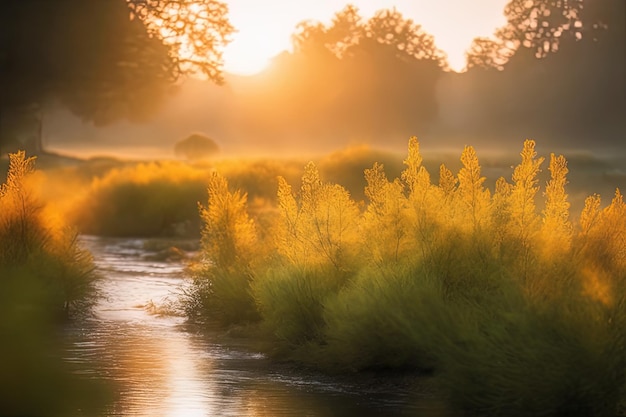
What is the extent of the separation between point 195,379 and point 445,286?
10.3 ft

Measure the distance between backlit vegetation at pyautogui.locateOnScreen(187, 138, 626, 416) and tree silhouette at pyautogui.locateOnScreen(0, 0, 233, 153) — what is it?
14.0 ft

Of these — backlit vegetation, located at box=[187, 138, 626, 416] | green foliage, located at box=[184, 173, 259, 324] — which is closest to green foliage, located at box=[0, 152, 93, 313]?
green foliage, located at box=[184, 173, 259, 324]

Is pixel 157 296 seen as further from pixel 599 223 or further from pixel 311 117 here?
pixel 311 117

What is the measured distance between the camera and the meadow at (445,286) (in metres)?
12.6

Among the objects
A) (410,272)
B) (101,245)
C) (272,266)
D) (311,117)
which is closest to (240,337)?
(272,266)

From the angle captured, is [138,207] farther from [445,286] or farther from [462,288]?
[462,288]

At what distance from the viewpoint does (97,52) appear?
853 inches

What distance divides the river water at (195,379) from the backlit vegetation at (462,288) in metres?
0.50

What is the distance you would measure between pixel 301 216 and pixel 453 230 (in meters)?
2.75

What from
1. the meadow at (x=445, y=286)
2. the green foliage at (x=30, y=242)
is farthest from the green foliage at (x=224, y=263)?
the green foliage at (x=30, y=242)

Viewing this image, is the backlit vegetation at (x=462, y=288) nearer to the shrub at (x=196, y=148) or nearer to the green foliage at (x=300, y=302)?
the green foliage at (x=300, y=302)

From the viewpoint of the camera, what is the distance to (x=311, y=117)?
10844 centimetres

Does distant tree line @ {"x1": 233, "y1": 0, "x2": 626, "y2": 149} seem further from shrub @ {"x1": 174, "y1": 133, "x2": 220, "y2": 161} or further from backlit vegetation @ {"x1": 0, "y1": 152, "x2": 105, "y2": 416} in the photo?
backlit vegetation @ {"x1": 0, "y1": 152, "x2": 105, "y2": 416}

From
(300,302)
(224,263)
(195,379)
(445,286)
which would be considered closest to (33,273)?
(224,263)
